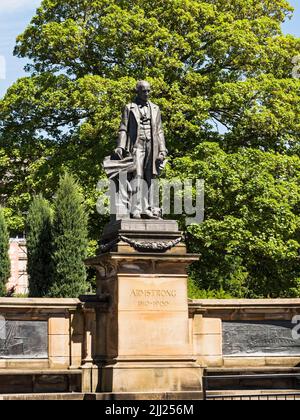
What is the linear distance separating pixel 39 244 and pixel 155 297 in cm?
1551

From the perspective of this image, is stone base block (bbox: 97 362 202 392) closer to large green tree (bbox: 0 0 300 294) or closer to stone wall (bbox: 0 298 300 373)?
stone wall (bbox: 0 298 300 373)

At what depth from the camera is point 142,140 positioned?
61.1ft

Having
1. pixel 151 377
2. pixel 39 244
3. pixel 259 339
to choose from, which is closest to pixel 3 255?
pixel 39 244

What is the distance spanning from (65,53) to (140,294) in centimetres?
2021

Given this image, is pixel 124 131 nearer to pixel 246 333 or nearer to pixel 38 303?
pixel 38 303

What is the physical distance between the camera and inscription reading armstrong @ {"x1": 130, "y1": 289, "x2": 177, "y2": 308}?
17453 mm

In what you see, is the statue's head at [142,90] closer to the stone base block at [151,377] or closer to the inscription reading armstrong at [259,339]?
the inscription reading armstrong at [259,339]

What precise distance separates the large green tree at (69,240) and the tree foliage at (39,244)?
2.04ft

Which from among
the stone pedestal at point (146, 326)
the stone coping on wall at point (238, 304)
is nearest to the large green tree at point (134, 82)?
the stone coping on wall at point (238, 304)

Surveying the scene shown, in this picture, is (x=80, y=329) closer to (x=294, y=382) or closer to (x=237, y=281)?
(x=294, y=382)

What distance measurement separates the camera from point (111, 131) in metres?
33.4

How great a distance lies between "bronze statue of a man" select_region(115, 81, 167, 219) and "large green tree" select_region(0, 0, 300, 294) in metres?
14.4

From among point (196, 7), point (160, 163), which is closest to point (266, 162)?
point (196, 7)

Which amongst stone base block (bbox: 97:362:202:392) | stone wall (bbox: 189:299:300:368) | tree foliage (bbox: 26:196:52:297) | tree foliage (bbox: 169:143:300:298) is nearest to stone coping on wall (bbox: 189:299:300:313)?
stone wall (bbox: 189:299:300:368)
